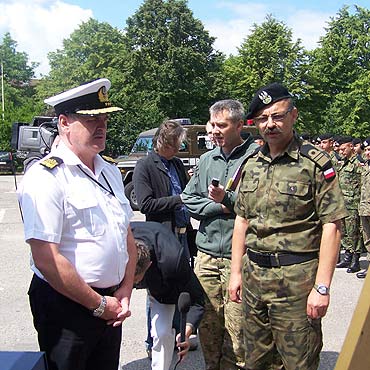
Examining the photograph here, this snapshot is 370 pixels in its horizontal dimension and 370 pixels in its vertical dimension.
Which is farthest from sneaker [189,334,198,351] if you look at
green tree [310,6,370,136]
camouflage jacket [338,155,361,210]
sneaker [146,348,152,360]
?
green tree [310,6,370,136]

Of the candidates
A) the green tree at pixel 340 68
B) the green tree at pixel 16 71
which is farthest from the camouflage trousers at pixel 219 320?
the green tree at pixel 16 71

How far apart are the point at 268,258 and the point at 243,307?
352 millimetres

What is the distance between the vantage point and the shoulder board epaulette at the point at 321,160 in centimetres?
248

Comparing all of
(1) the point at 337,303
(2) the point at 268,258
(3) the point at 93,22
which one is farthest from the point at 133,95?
(2) the point at 268,258

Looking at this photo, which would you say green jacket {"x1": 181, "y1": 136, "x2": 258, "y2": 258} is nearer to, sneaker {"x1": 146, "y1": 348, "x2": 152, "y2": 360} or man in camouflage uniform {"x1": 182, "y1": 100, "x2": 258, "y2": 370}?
man in camouflage uniform {"x1": 182, "y1": 100, "x2": 258, "y2": 370}

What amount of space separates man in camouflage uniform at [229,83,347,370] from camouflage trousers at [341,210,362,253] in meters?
4.57

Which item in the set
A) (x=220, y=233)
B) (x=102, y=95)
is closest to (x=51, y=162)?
(x=102, y=95)

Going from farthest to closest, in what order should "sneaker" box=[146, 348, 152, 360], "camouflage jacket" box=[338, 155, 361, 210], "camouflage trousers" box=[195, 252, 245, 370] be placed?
"camouflage jacket" box=[338, 155, 361, 210] → "sneaker" box=[146, 348, 152, 360] → "camouflage trousers" box=[195, 252, 245, 370]

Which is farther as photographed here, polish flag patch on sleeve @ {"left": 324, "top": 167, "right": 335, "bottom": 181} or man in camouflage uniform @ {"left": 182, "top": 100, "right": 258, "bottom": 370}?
man in camouflage uniform @ {"left": 182, "top": 100, "right": 258, "bottom": 370}

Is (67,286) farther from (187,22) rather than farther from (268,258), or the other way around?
(187,22)

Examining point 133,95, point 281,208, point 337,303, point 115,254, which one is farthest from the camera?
point 133,95

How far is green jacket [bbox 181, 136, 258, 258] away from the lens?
3152 millimetres

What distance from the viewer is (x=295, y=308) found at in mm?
2516

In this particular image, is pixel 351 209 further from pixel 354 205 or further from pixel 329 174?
pixel 329 174
